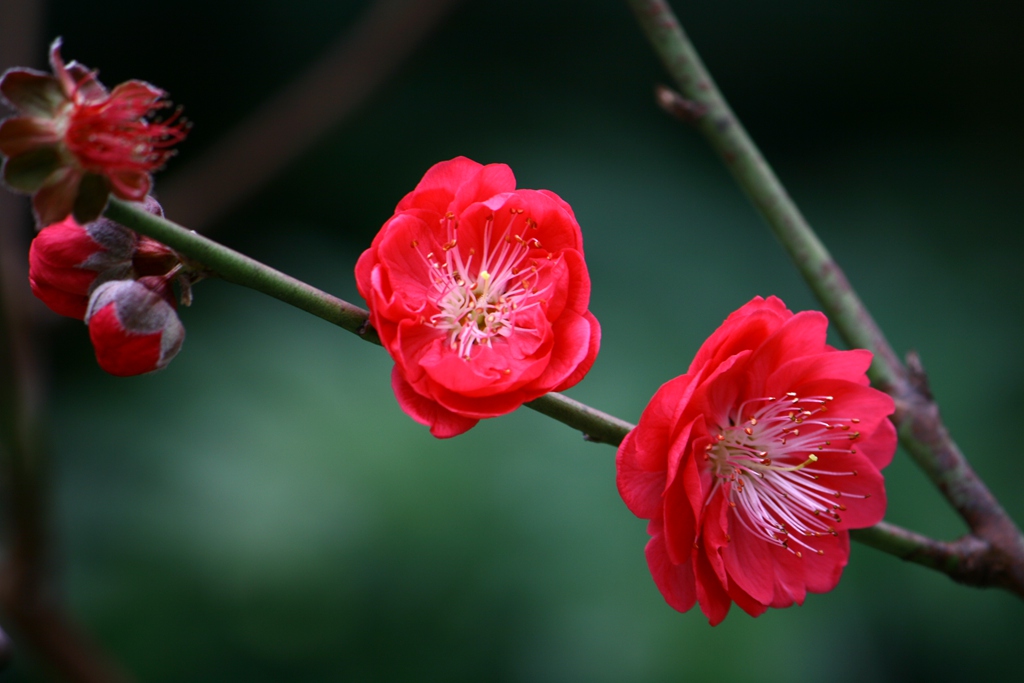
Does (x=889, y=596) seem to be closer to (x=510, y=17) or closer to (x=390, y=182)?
(x=390, y=182)

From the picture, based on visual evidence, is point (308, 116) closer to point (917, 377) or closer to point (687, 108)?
point (687, 108)

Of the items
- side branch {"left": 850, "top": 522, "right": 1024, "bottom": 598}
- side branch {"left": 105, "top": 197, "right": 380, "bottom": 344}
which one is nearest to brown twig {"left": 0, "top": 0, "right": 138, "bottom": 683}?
side branch {"left": 105, "top": 197, "right": 380, "bottom": 344}

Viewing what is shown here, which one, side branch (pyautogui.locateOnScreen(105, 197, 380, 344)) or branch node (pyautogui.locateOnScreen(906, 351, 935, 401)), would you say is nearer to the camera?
side branch (pyautogui.locateOnScreen(105, 197, 380, 344))

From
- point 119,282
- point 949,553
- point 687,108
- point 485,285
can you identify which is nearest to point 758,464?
point 949,553

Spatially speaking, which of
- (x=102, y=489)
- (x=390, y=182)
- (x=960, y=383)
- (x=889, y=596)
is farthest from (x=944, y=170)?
(x=102, y=489)

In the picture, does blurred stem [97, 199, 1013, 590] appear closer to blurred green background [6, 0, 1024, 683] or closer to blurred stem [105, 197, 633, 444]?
blurred stem [105, 197, 633, 444]

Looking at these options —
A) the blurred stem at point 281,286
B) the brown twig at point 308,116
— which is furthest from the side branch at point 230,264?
the brown twig at point 308,116
